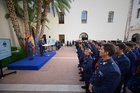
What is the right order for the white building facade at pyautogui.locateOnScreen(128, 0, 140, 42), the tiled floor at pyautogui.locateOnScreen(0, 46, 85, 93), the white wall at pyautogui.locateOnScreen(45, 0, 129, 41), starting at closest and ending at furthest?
the tiled floor at pyautogui.locateOnScreen(0, 46, 85, 93) < the white building facade at pyautogui.locateOnScreen(128, 0, 140, 42) < the white wall at pyautogui.locateOnScreen(45, 0, 129, 41)

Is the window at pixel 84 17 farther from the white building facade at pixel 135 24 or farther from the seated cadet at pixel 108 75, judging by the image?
the seated cadet at pixel 108 75

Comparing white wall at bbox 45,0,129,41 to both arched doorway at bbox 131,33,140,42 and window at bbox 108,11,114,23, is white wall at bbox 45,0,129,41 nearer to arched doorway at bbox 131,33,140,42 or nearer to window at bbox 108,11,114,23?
window at bbox 108,11,114,23

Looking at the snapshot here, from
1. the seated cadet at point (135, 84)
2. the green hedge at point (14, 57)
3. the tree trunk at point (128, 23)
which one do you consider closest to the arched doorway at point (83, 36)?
the tree trunk at point (128, 23)

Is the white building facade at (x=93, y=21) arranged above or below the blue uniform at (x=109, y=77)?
above

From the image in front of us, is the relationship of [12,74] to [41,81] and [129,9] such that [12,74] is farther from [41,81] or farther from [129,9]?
[129,9]

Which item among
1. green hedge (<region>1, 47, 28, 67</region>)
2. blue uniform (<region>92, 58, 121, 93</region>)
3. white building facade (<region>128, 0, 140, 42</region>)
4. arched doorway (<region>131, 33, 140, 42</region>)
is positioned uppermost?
white building facade (<region>128, 0, 140, 42</region>)

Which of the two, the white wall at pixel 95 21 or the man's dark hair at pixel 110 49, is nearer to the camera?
the man's dark hair at pixel 110 49

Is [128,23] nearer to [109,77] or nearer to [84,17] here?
[84,17]

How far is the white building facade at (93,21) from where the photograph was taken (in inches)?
608

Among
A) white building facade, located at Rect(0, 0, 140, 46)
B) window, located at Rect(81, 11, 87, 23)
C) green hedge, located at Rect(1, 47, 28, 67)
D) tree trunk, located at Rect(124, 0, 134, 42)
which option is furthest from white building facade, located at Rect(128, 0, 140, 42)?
green hedge, located at Rect(1, 47, 28, 67)

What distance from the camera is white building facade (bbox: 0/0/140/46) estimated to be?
50.6 feet

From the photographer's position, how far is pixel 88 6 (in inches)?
619

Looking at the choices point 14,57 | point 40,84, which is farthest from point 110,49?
point 14,57

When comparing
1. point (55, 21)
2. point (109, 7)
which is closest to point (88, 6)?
point (109, 7)
